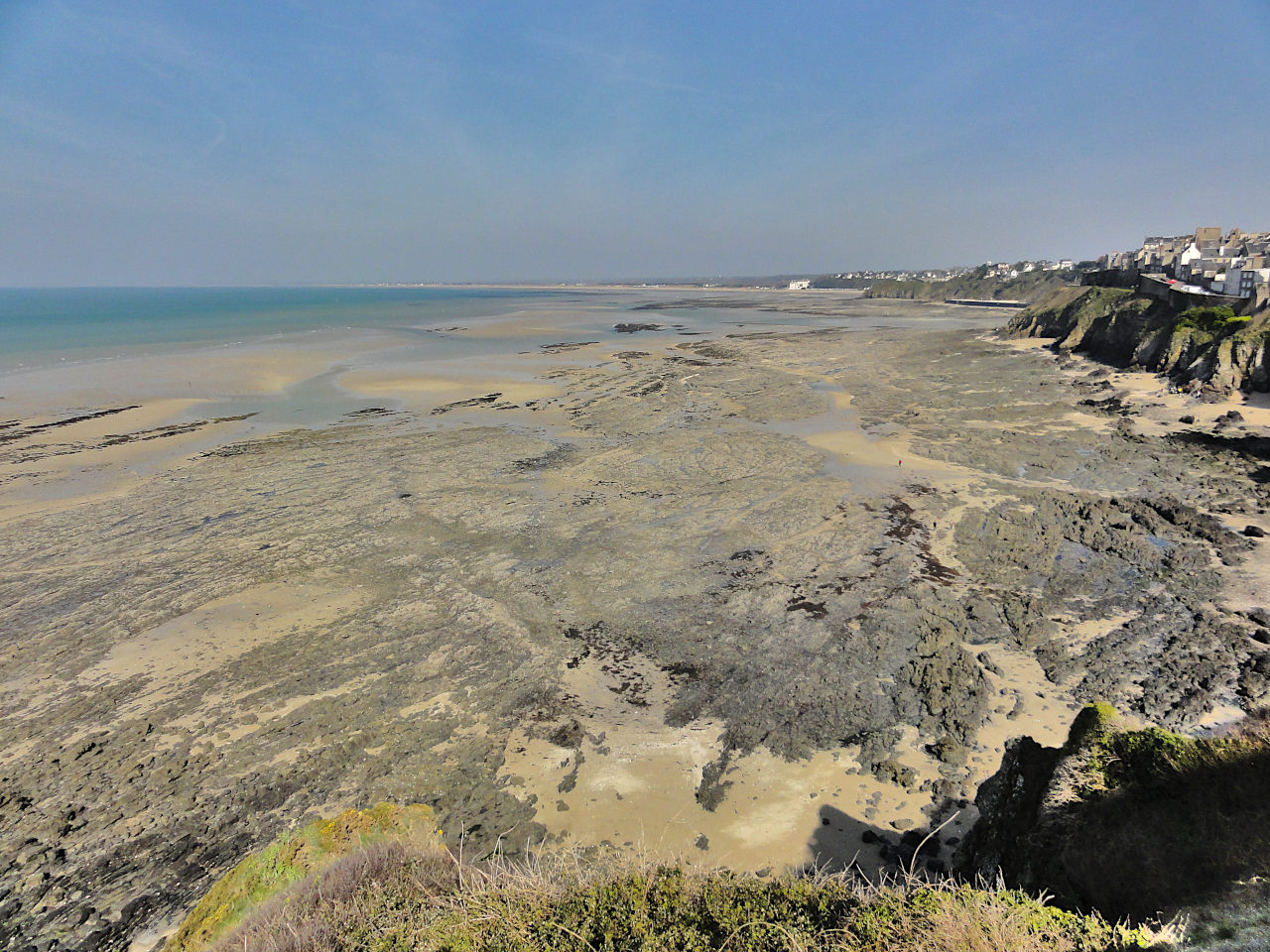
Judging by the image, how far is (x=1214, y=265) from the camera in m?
43.6

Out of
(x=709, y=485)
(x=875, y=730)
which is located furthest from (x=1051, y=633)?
(x=709, y=485)

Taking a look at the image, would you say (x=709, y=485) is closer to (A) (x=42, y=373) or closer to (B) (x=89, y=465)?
(B) (x=89, y=465)

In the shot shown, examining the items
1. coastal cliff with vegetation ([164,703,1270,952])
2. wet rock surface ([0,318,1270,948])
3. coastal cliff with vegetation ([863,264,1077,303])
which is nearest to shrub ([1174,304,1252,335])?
wet rock surface ([0,318,1270,948])

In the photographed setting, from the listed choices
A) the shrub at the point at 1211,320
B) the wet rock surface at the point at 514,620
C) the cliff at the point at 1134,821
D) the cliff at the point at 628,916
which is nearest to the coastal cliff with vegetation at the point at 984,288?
the shrub at the point at 1211,320

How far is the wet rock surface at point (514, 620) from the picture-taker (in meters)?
6.94

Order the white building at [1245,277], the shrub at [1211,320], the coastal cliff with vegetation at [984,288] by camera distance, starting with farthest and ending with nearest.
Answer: the coastal cliff with vegetation at [984,288], the white building at [1245,277], the shrub at [1211,320]

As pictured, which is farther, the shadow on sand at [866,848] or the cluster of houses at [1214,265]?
the cluster of houses at [1214,265]

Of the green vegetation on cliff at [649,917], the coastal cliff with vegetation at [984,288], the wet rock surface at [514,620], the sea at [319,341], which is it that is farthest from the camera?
the coastal cliff with vegetation at [984,288]

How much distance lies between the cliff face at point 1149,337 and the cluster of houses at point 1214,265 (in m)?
2.32

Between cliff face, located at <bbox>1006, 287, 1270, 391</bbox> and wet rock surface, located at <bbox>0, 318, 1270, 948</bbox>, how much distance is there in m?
8.54

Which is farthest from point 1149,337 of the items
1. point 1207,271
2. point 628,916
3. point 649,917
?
point 628,916

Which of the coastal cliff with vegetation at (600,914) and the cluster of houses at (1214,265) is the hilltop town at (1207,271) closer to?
the cluster of houses at (1214,265)

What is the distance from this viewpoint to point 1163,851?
160 inches

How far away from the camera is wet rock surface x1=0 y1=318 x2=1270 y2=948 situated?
6938 mm
